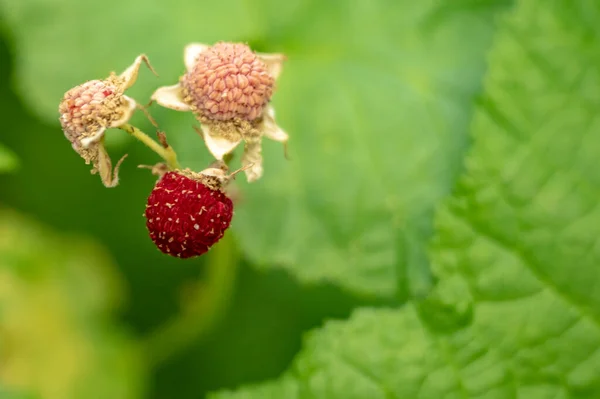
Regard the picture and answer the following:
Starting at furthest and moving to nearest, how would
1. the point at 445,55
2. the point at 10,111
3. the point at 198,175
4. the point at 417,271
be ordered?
1. the point at 10,111
2. the point at 445,55
3. the point at 417,271
4. the point at 198,175

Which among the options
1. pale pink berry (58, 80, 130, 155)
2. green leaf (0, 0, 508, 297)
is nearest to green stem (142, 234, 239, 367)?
green leaf (0, 0, 508, 297)

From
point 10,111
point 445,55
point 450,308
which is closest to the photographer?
point 450,308

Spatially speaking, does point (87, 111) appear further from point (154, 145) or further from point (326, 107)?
point (326, 107)

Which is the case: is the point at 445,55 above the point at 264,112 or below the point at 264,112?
above

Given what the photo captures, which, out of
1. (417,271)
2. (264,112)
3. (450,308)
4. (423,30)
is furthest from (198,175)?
(423,30)

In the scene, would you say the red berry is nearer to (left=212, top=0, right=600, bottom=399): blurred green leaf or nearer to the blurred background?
(left=212, top=0, right=600, bottom=399): blurred green leaf

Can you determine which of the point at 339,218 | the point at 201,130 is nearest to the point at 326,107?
the point at 339,218

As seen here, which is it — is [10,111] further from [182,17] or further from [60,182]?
[182,17]
